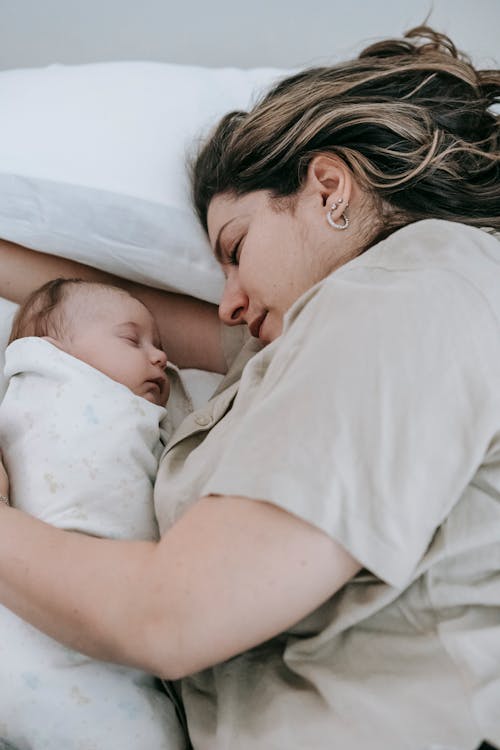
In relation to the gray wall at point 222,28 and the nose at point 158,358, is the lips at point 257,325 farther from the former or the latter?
the gray wall at point 222,28

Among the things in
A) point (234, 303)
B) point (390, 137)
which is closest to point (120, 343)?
point (234, 303)

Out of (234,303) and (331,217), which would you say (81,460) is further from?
(331,217)

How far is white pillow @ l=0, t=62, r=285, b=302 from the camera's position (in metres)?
1.20

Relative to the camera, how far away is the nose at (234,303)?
1.05 m

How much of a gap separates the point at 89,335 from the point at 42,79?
526mm

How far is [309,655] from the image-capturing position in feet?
2.49

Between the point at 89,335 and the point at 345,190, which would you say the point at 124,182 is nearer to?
the point at 89,335

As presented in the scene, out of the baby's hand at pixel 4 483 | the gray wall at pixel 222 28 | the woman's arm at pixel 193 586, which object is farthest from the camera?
the gray wall at pixel 222 28

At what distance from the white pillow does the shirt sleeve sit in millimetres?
577

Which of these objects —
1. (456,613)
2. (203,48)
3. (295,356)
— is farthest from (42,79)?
(456,613)

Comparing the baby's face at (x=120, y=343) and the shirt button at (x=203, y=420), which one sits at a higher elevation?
the shirt button at (x=203, y=420)

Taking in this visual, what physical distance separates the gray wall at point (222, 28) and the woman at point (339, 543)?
31.9 inches

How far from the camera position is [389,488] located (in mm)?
621

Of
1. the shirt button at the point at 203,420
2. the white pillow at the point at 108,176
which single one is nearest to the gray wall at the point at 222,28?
the white pillow at the point at 108,176
